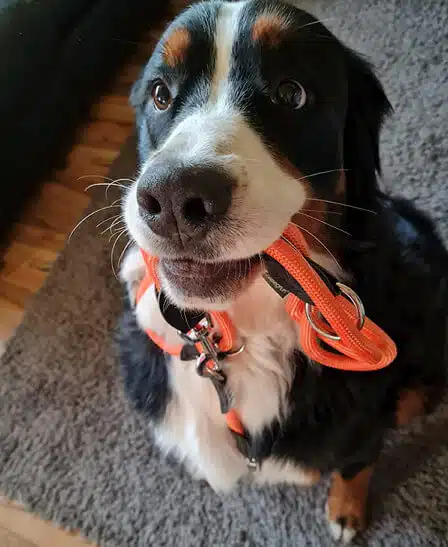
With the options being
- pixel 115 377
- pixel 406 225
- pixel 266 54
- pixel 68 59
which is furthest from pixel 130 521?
pixel 68 59

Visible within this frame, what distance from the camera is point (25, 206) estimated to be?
2.07 metres

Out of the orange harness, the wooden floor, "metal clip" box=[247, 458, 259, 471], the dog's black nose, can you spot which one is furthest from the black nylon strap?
the wooden floor

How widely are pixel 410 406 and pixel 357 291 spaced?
524mm

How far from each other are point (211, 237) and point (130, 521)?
3.10ft

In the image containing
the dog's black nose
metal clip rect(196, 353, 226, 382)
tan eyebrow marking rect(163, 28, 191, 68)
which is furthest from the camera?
metal clip rect(196, 353, 226, 382)

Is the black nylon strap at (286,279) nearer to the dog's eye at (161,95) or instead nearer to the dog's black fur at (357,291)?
the dog's black fur at (357,291)

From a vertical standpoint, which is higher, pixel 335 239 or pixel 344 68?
pixel 344 68

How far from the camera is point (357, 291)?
100cm

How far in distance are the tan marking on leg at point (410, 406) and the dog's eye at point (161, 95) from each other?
0.83 meters

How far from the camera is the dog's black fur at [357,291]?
2.93ft

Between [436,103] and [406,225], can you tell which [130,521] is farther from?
[436,103]

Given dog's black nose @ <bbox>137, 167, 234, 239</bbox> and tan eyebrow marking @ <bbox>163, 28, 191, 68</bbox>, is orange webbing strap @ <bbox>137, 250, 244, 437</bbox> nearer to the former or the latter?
dog's black nose @ <bbox>137, 167, 234, 239</bbox>

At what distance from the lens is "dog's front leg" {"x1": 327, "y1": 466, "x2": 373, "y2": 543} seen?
4.24 ft

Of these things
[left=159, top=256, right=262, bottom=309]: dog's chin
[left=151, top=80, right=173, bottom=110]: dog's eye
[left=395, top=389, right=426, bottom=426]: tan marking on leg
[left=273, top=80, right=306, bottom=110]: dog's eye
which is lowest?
[left=395, top=389, right=426, bottom=426]: tan marking on leg
